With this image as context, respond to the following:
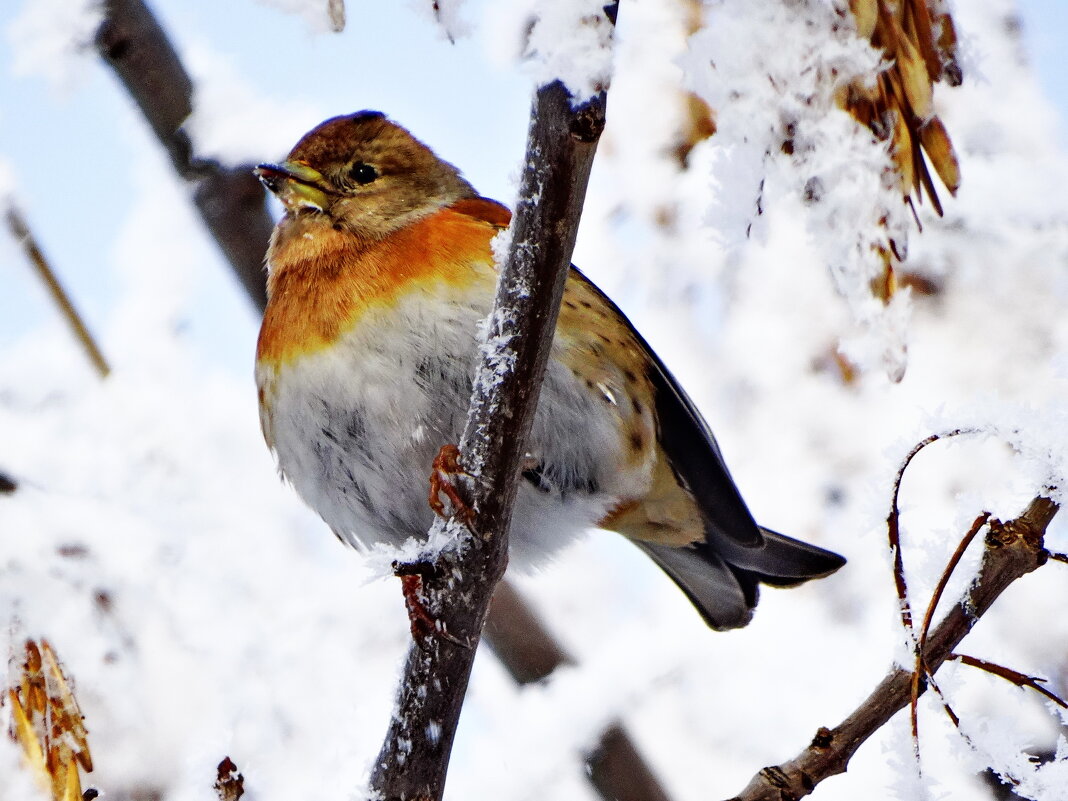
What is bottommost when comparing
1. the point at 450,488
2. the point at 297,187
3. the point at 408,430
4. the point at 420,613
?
the point at 420,613

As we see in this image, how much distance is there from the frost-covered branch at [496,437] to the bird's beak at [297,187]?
1.45 meters

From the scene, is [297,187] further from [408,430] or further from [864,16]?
[864,16]

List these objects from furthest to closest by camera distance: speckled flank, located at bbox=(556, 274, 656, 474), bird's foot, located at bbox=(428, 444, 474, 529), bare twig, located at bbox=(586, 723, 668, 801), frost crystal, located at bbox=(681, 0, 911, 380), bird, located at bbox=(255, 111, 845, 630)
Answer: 1. speckled flank, located at bbox=(556, 274, 656, 474)
2. bird, located at bbox=(255, 111, 845, 630)
3. bare twig, located at bbox=(586, 723, 668, 801)
4. bird's foot, located at bbox=(428, 444, 474, 529)
5. frost crystal, located at bbox=(681, 0, 911, 380)

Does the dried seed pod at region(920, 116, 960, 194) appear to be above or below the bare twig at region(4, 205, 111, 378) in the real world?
below

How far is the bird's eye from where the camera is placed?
122 inches

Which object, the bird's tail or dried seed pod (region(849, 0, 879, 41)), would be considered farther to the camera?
the bird's tail

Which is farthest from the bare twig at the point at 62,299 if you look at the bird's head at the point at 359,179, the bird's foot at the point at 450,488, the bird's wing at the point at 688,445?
the bird's foot at the point at 450,488

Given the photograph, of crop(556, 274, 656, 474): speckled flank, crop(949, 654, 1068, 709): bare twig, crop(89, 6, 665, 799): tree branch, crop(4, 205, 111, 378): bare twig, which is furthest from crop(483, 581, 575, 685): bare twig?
crop(949, 654, 1068, 709): bare twig

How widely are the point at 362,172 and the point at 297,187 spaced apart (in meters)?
0.19

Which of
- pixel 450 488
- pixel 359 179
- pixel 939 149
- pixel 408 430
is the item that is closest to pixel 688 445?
pixel 408 430

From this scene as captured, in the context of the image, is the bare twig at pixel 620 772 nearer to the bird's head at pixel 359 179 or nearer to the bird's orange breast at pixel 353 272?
the bird's orange breast at pixel 353 272

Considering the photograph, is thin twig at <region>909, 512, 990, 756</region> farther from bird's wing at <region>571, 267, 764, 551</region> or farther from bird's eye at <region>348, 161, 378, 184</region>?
bird's eye at <region>348, 161, 378, 184</region>

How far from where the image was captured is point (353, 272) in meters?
2.74

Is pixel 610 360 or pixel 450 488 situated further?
pixel 610 360
